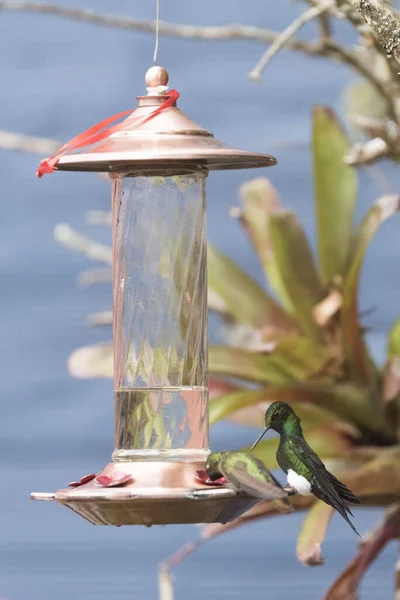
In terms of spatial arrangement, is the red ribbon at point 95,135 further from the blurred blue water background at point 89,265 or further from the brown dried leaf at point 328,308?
the blurred blue water background at point 89,265

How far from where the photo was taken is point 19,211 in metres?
4.36

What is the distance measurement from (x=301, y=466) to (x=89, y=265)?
2.55 metres

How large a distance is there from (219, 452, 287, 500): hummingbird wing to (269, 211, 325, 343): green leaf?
133 cm

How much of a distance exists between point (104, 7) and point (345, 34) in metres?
0.75

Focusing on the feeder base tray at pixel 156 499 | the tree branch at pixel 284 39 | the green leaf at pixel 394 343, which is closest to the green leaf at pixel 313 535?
the green leaf at pixel 394 343

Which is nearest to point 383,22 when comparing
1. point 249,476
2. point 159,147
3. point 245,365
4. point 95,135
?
point 159,147

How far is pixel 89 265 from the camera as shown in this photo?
14.2 ft

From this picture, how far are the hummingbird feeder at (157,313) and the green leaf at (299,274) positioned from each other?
1075mm

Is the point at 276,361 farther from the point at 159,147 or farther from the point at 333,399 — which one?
the point at 159,147

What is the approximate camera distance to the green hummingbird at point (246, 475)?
1695 mm

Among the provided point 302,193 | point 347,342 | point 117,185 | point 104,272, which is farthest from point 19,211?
point 117,185

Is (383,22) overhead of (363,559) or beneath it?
overhead

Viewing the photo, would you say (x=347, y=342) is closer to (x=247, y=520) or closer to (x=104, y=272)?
(x=247, y=520)

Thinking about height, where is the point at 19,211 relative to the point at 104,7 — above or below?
below
